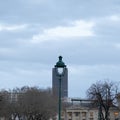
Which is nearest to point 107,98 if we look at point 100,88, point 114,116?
point 100,88

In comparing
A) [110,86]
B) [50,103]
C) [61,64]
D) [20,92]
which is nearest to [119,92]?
[110,86]

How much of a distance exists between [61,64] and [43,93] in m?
131

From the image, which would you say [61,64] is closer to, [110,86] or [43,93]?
[110,86]

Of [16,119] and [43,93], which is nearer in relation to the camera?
[43,93]

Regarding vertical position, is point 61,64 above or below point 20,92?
below

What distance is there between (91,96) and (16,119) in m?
57.0

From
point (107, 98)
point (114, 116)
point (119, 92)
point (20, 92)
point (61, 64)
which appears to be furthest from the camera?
point (114, 116)

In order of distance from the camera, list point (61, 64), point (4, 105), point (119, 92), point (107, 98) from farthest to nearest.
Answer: point (4, 105), point (119, 92), point (107, 98), point (61, 64)

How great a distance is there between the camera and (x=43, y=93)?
16300 centimetres

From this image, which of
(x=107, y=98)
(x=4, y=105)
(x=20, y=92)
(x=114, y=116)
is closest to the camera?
(x=107, y=98)

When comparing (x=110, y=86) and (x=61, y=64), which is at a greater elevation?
(x=110, y=86)

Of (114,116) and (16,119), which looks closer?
(16,119)

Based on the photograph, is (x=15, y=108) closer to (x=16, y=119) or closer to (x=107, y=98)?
(x=16, y=119)

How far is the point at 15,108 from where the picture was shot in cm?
15788
